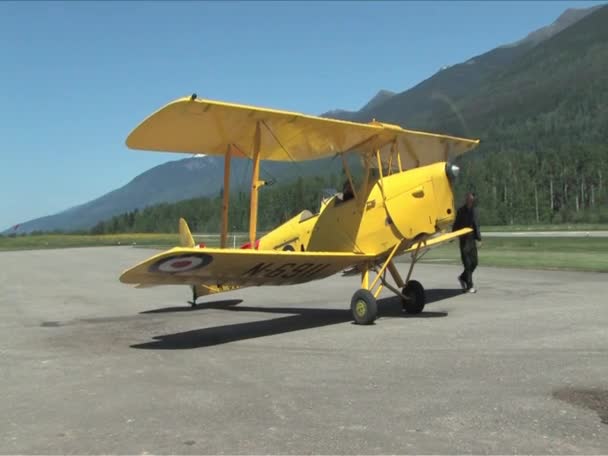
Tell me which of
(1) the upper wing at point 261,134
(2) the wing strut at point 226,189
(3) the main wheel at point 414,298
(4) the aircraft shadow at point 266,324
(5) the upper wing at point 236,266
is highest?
(1) the upper wing at point 261,134

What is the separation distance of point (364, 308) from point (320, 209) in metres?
2.42

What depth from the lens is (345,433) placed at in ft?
13.7

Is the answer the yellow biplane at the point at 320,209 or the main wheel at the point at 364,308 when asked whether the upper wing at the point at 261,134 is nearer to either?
the yellow biplane at the point at 320,209

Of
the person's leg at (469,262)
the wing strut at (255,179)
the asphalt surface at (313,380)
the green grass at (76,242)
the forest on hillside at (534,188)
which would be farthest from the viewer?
the forest on hillside at (534,188)

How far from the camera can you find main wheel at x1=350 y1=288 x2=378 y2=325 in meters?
9.24

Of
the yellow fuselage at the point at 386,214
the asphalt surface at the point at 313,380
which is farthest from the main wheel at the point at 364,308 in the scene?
the yellow fuselage at the point at 386,214

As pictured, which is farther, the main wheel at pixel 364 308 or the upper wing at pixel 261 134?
the main wheel at pixel 364 308

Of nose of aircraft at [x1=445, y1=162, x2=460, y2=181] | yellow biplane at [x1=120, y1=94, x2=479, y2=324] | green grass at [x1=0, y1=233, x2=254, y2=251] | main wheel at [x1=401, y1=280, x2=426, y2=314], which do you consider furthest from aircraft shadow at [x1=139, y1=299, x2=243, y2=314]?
green grass at [x1=0, y1=233, x2=254, y2=251]

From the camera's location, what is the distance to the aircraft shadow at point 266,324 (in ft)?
28.0

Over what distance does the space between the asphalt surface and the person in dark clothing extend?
140 cm

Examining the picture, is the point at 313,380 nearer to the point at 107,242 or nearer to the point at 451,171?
the point at 451,171

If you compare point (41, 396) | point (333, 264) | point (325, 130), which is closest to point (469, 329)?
point (333, 264)

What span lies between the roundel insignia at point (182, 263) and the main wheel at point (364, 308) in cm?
264

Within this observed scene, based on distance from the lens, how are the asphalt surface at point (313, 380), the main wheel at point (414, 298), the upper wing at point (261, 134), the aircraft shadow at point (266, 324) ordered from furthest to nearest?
the main wheel at point (414, 298) → the upper wing at point (261, 134) → the aircraft shadow at point (266, 324) → the asphalt surface at point (313, 380)
